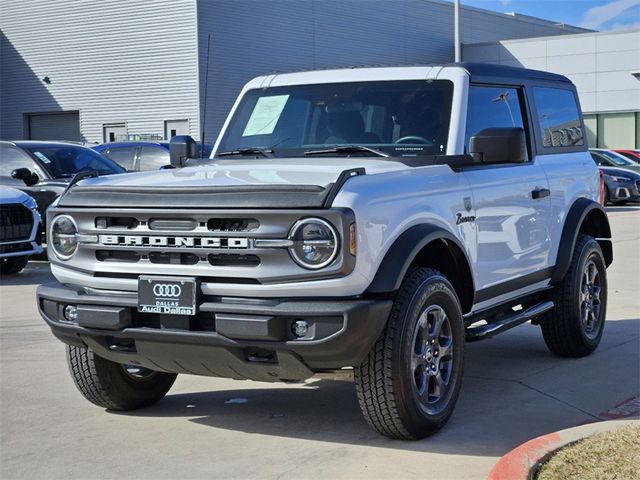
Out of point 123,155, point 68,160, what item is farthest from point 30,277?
point 123,155

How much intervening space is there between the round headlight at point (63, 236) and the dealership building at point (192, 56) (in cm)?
3063

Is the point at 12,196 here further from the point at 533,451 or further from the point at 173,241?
the point at 533,451

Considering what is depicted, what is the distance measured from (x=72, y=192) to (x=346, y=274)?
1690 mm

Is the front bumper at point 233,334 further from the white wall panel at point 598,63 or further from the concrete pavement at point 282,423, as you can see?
the white wall panel at point 598,63

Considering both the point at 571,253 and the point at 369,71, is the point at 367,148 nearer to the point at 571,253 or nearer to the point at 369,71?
the point at 369,71

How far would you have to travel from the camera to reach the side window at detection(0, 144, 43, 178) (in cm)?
1426

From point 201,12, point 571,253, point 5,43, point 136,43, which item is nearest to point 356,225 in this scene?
point 571,253

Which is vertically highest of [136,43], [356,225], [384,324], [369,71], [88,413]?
[136,43]

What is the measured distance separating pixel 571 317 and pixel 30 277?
7.91 metres

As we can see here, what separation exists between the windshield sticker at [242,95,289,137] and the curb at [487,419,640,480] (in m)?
2.84

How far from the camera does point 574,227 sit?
7242mm

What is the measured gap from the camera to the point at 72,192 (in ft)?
17.6

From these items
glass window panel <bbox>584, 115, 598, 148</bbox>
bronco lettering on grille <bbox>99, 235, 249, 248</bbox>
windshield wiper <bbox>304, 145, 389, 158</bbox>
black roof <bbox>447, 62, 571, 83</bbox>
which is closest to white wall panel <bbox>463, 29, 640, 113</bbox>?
glass window panel <bbox>584, 115, 598, 148</bbox>

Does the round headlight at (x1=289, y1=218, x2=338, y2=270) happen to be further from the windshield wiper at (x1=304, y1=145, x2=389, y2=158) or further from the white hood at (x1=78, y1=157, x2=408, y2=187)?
the windshield wiper at (x1=304, y1=145, x2=389, y2=158)
